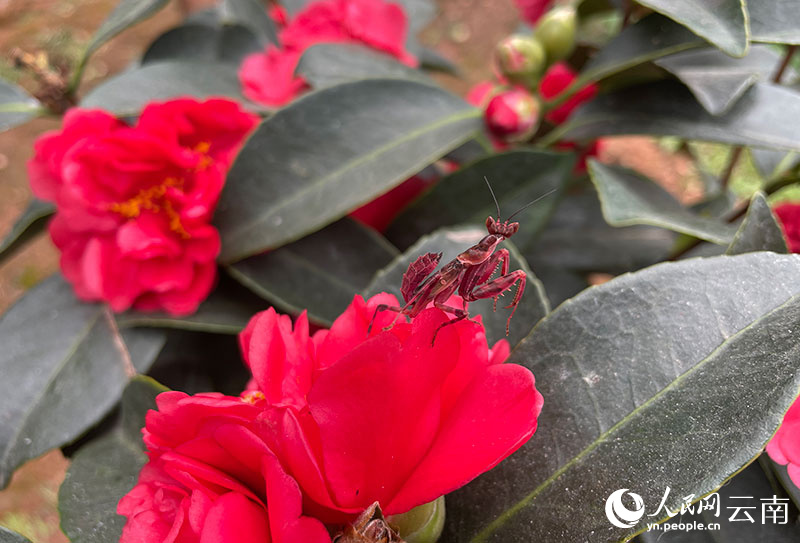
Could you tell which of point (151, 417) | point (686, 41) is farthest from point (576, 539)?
point (686, 41)

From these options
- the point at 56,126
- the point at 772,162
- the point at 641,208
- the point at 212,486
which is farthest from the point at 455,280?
the point at 56,126

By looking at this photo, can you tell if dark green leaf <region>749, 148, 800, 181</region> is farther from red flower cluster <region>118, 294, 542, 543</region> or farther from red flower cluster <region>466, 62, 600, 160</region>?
red flower cluster <region>118, 294, 542, 543</region>

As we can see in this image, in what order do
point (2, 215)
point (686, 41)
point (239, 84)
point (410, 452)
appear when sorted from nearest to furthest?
point (410, 452) → point (686, 41) → point (239, 84) → point (2, 215)

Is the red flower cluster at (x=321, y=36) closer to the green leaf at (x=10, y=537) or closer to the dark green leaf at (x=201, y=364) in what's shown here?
the dark green leaf at (x=201, y=364)

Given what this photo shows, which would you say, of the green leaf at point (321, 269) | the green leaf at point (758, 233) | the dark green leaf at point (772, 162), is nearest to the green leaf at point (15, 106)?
the green leaf at point (321, 269)

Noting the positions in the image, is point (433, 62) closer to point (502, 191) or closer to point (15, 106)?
point (502, 191)

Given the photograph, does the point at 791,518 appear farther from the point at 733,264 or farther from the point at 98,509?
the point at 98,509
